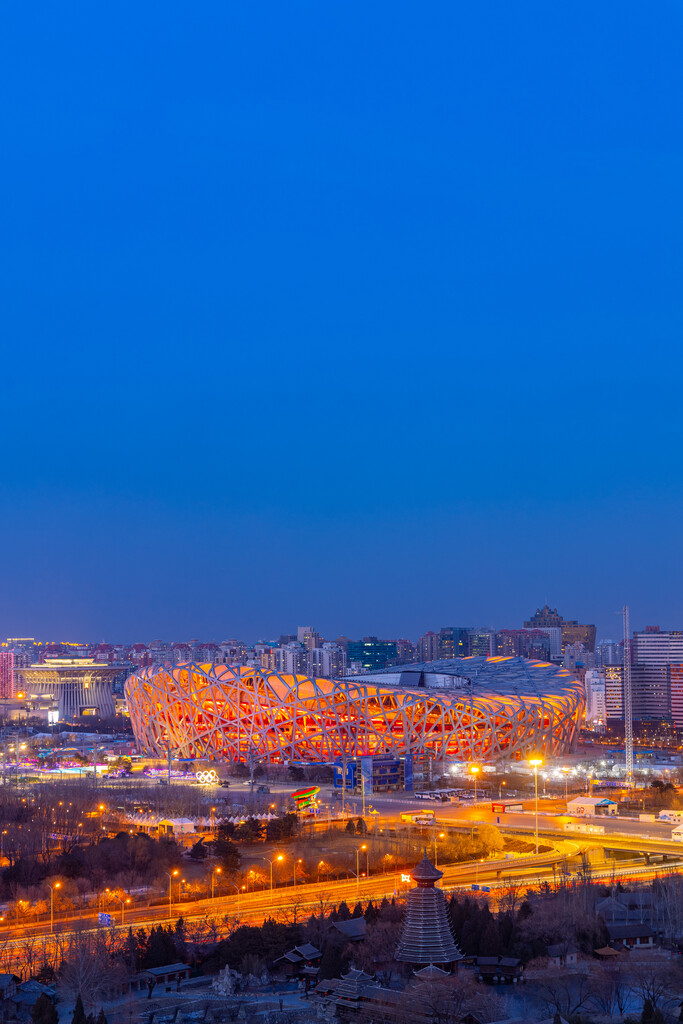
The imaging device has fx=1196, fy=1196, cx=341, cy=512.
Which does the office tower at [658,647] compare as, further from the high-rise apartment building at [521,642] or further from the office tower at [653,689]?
the high-rise apartment building at [521,642]

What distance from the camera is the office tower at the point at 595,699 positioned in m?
116

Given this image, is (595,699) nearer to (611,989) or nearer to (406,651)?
(406,651)

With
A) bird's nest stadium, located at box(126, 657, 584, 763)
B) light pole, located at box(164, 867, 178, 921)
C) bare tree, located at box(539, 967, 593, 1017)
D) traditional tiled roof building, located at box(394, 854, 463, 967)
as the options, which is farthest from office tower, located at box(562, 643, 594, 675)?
traditional tiled roof building, located at box(394, 854, 463, 967)

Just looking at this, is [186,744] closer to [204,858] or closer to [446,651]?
[204,858]

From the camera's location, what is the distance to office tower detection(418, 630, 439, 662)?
183 m

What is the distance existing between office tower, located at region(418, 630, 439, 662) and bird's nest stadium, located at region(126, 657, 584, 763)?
10608cm

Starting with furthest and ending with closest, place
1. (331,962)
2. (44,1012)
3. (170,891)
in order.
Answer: (170,891)
(331,962)
(44,1012)

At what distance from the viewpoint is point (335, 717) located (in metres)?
68.6

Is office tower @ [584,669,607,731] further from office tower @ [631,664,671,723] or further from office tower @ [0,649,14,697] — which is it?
office tower @ [0,649,14,697]

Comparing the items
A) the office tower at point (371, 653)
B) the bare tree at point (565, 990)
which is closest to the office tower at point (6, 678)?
the office tower at point (371, 653)

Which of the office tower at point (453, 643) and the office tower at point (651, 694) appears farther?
the office tower at point (453, 643)

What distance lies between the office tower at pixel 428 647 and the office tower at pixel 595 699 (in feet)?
197

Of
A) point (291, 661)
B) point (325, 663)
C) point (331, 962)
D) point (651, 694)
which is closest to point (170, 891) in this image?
point (331, 962)

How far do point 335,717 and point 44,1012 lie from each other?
1797 inches
